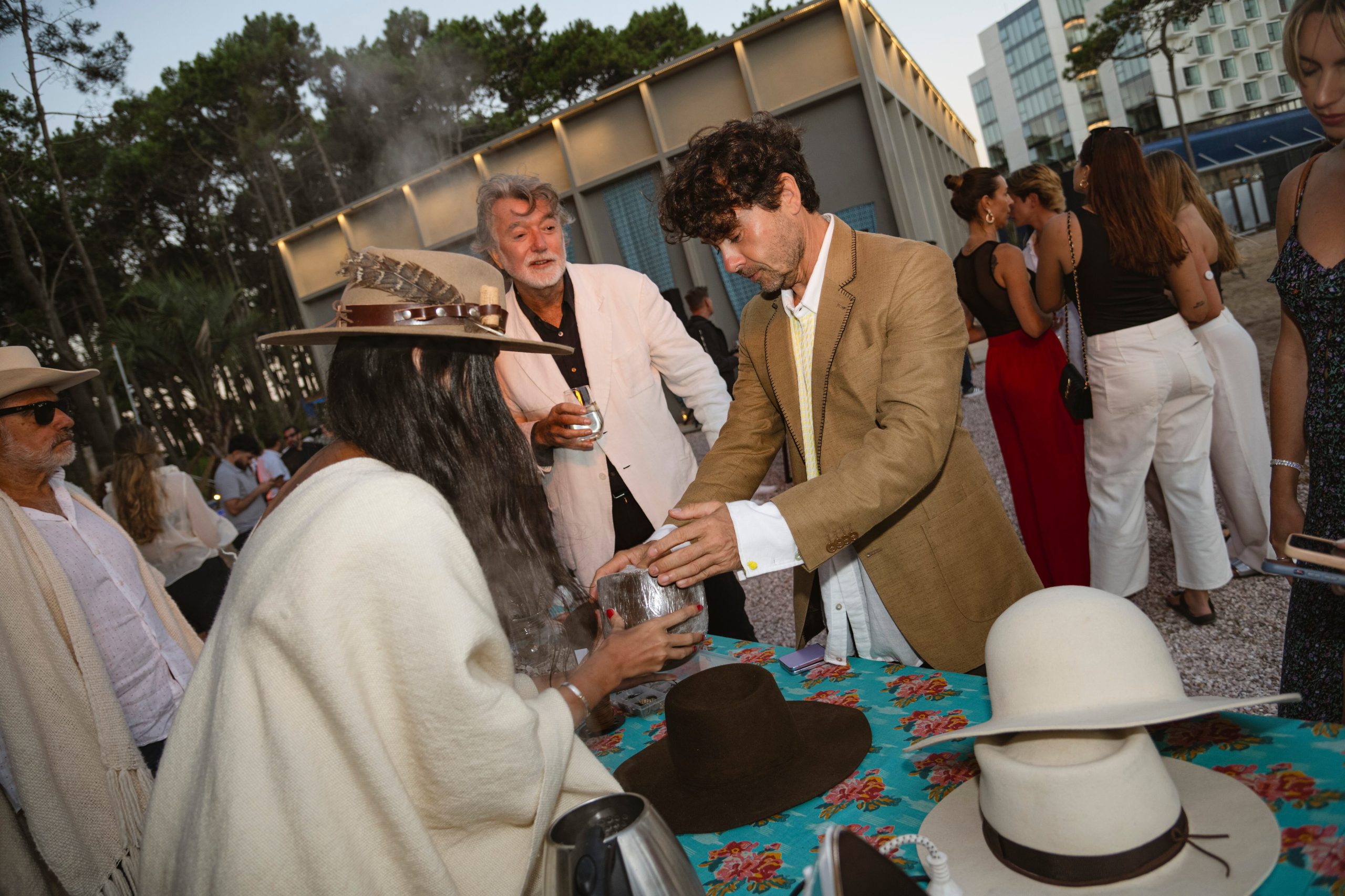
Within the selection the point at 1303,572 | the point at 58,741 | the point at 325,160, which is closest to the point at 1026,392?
the point at 1303,572

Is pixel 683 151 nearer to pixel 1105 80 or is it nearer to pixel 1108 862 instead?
pixel 1108 862

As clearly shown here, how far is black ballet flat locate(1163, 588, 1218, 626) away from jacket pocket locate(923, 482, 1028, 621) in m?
2.16

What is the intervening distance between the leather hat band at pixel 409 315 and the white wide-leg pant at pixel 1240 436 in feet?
11.7

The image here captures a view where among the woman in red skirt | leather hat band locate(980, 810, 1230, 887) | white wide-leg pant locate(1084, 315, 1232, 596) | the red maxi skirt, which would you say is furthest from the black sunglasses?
white wide-leg pant locate(1084, 315, 1232, 596)

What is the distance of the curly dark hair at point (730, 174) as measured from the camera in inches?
75.8

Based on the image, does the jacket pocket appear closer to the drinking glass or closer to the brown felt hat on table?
the brown felt hat on table

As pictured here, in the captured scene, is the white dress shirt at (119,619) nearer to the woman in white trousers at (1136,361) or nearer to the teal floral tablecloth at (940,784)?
the teal floral tablecloth at (940,784)

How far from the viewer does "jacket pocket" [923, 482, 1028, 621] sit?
6.28ft

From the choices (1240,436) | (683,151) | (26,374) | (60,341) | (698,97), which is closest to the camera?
(26,374)

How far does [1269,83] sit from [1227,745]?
213ft

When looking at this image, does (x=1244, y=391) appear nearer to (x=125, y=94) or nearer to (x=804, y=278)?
(x=804, y=278)

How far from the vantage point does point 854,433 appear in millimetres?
1968

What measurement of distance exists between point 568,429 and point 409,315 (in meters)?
1.21

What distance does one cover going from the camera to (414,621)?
3.39ft
